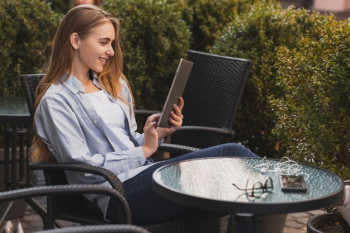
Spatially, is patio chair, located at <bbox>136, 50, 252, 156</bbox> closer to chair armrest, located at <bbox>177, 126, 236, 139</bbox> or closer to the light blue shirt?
chair armrest, located at <bbox>177, 126, 236, 139</bbox>

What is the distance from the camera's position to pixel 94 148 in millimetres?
3287

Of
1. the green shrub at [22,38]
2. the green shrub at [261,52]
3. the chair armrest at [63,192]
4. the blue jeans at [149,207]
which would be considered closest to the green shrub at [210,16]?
the green shrub at [261,52]

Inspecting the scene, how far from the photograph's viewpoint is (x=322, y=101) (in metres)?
3.40

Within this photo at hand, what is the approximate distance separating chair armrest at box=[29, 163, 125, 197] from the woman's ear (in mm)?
636

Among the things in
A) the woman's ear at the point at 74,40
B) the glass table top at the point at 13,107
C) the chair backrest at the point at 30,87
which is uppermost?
the woman's ear at the point at 74,40

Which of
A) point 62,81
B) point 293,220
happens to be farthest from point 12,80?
point 293,220

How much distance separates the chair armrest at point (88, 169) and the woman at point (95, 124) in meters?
0.05

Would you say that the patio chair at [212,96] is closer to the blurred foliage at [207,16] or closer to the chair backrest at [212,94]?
the chair backrest at [212,94]

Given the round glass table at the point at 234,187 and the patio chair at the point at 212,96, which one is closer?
the round glass table at the point at 234,187

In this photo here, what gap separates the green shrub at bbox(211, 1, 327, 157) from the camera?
16.1 feet

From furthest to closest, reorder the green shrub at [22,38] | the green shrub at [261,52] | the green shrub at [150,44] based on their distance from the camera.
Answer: the green shrub at [150,44] < the green shrub at [22,38] < the green shrub at [261,52]

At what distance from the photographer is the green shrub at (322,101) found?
3.37 meters

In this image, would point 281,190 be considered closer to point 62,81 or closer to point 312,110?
point 312,110

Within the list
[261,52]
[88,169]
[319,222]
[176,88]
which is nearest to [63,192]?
[88,169]
